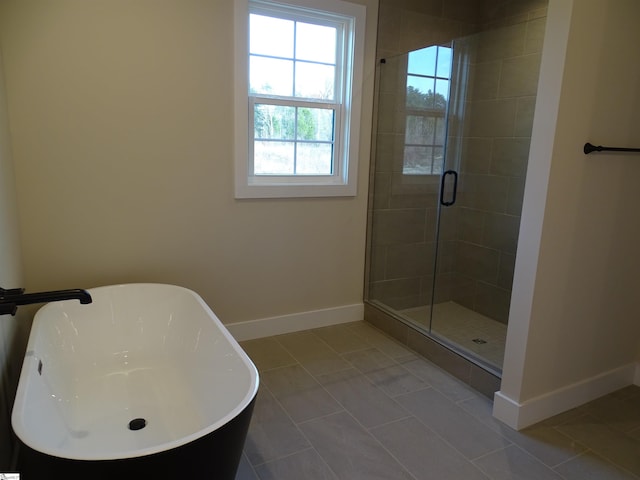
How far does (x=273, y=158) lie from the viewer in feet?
9.90

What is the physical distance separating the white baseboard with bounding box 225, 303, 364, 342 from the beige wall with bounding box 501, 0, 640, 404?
1.41m

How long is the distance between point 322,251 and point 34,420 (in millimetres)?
2131

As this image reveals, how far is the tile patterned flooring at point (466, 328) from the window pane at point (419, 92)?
1.49 m

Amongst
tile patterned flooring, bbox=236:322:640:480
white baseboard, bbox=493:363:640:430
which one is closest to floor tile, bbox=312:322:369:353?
tile patterned flooring, bbox=236:322:640:480

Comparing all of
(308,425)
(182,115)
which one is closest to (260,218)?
(182,115)

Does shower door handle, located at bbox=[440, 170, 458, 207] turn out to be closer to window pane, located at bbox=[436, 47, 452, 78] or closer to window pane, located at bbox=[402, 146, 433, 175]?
window pane, located at bbox=[402, 146, 433, 175]

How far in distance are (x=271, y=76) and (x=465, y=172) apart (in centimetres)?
165

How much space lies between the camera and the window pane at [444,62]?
3.10 metres

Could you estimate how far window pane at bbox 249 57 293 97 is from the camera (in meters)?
2.86

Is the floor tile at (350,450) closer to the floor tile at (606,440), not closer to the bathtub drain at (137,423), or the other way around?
the bathtub drain at (137,423)

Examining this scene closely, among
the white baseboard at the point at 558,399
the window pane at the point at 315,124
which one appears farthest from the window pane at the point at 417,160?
the white baseboard at the point at 558,399

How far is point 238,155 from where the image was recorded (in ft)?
9.23

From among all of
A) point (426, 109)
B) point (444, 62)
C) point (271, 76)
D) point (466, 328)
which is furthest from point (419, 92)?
point (466, 328)

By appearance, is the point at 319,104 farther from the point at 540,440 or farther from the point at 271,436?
the point at 540,440
